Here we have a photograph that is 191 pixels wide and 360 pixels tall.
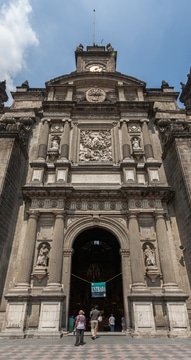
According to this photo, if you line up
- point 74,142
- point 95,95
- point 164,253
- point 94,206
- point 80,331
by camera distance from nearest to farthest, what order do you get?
point 80,331
point 164,253
point 94,206
point 74,142
point 95,95

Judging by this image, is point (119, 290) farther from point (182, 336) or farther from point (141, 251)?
point (182, 336)

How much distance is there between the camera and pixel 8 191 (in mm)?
14992

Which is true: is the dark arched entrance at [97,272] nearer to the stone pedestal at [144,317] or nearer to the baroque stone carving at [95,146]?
the stone pedestal at [144,317]

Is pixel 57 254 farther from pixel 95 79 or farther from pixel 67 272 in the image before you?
pixel 95 79

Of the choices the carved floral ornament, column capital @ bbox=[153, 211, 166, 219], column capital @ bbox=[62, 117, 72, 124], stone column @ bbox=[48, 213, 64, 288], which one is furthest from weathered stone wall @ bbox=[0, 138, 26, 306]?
column capital @ bbox=[153, 211, 166, 219]

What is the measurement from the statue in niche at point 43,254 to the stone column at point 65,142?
609cm

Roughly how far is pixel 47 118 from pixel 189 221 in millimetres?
12888

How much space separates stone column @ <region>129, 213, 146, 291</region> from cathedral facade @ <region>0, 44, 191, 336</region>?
5 cm

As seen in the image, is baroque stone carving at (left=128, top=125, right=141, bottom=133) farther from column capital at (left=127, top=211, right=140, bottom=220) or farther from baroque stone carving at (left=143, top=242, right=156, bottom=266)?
baroque stone carving at (left=143, top=242, right=156, bottom=266)

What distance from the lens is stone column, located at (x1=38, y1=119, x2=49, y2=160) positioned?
18.0 metres

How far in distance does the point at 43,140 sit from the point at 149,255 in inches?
426

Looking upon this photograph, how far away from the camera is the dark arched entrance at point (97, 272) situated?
58.5 ft

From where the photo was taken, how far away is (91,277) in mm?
18891

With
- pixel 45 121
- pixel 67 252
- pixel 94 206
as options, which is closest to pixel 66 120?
pixel 45 121
